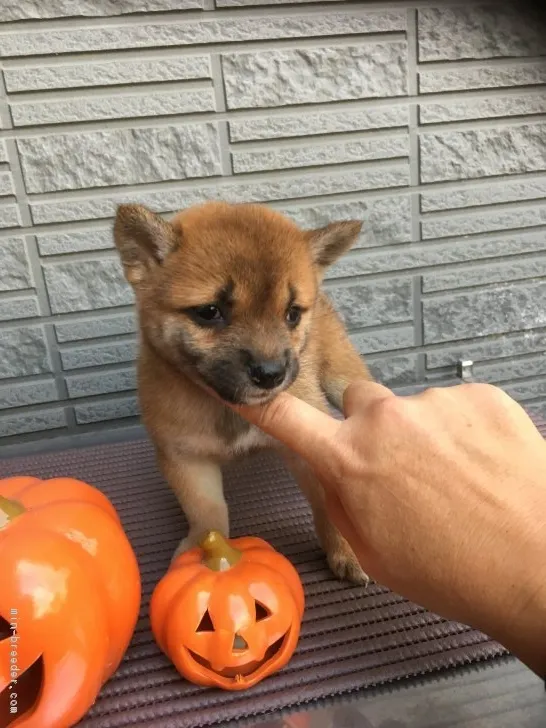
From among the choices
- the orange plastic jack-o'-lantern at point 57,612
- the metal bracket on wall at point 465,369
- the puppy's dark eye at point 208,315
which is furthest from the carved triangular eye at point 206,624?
Result: the metal bracket on wall at point 465,369

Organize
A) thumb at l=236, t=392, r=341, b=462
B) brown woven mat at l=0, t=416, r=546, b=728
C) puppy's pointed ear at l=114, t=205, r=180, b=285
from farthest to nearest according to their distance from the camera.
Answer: puppy's pointed ear at l=114, t=205, r=180, b=285 < brown woven mat at l=0, t=416, r=546, b=728 < thumb at l=236, t=392, r=341, b=462

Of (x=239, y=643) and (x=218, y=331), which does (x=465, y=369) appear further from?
(x=239, y=643)

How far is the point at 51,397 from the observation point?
1.96 m

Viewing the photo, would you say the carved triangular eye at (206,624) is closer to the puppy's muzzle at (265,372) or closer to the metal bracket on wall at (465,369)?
the puppy's muzzle at (265,372)

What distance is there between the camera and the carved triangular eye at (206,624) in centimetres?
98

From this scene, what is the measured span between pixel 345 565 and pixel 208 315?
1.77 ft

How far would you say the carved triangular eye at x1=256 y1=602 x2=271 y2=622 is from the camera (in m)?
0.99

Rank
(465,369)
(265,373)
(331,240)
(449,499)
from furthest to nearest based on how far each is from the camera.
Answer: (465,369) → (331,240) → (265,373) → (449,499)

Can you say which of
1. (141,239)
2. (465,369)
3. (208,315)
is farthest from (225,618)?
(465,369)

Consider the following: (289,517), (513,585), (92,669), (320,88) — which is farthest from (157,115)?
(513,585)

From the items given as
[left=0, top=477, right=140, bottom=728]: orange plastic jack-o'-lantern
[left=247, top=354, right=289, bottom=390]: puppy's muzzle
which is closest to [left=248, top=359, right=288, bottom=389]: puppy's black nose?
[left=247, top=354, right=289, bottom=390]: puppy's muzzle

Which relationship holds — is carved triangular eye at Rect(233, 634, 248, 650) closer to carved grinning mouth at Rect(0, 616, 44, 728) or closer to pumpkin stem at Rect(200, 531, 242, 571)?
Result: pumpkin stem at Rect(200, 531, 242, 571)

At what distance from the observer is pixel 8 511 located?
93 cm

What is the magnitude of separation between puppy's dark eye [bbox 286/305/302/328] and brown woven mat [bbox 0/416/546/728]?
1.52ft
